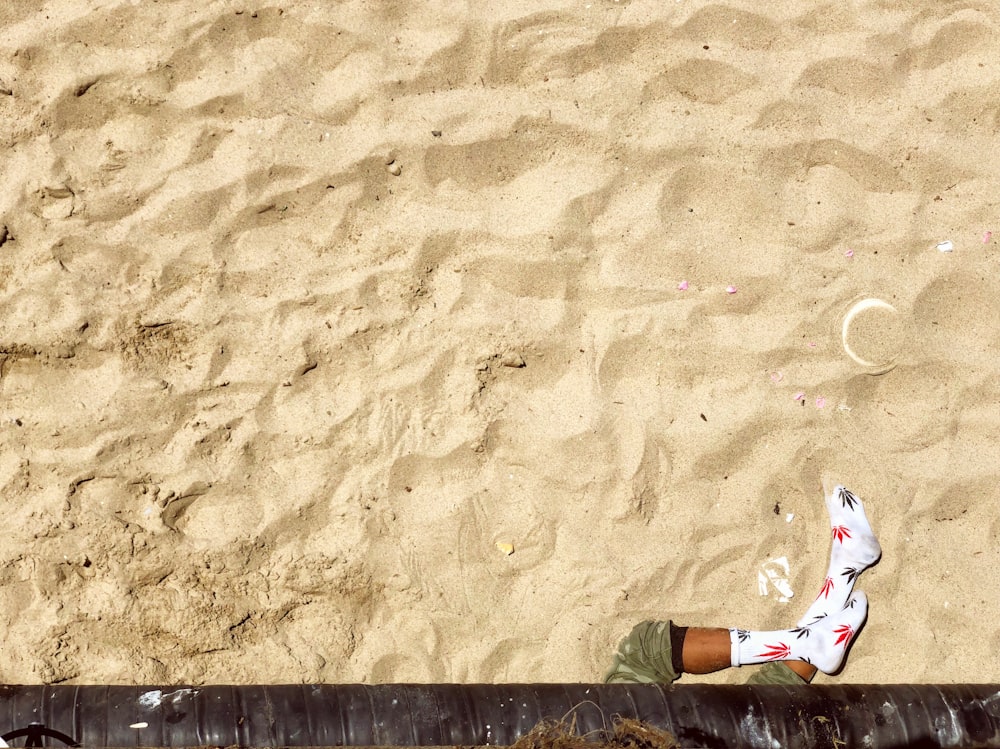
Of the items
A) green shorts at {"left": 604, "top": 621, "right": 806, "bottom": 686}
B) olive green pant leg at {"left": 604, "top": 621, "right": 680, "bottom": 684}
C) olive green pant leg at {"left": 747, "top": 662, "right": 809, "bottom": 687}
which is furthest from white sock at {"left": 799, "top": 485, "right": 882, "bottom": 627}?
olive green pant leg at {"left": 604, "top": 621, "right": 680, "bottom": 684}

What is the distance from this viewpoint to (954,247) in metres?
3.18

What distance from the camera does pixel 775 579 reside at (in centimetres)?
310

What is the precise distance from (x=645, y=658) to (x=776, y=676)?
1.56ft

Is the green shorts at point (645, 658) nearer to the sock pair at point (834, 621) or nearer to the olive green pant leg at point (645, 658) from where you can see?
the olive green pant leg at point (645, 658)

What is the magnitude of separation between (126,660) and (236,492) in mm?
635

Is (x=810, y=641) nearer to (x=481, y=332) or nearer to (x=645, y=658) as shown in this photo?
(x=645, y=658)

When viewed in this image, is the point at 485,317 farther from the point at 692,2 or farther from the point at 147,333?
the point at 692,2

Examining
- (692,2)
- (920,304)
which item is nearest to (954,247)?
(920,304)

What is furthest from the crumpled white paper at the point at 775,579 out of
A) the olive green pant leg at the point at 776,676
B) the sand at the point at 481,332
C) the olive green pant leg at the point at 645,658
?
the olive green pant leg at the point at 645,658

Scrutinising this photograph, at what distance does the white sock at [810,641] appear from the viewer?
3018 millimetres

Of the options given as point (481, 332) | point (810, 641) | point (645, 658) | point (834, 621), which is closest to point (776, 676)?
point (810, 641)

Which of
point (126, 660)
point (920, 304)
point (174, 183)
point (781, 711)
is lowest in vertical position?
point (781, 711)

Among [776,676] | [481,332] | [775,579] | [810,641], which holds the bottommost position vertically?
[776,676]

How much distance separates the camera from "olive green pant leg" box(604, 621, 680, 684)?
2.97 m
